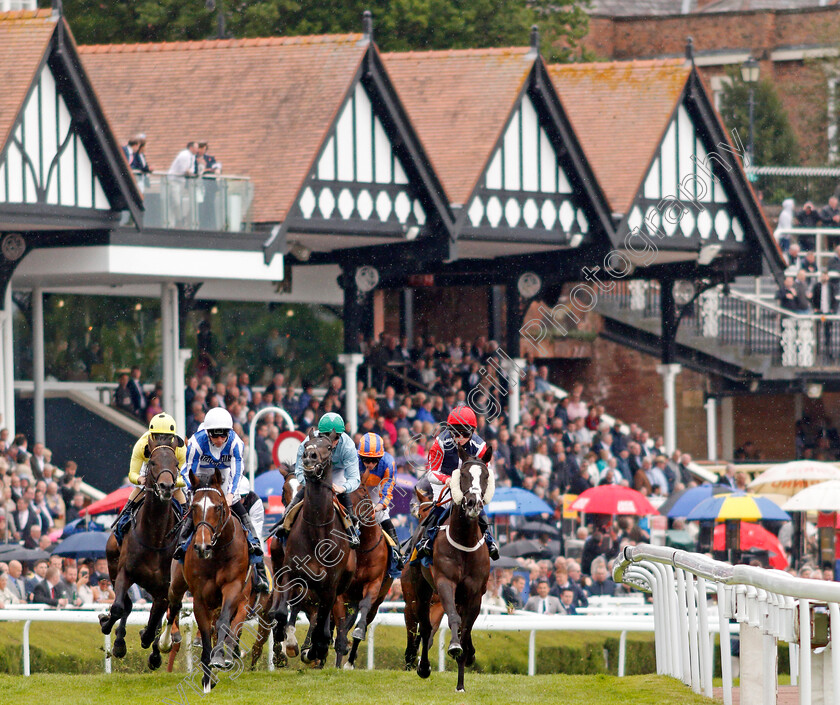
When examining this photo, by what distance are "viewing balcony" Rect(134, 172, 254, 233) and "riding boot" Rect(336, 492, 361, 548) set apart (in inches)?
436

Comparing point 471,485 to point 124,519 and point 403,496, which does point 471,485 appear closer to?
point 124,519

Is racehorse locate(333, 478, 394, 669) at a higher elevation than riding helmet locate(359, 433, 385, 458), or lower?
lower

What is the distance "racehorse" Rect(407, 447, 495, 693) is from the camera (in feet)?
38.5

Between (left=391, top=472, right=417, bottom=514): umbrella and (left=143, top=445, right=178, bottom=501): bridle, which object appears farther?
(left=391, top=472, right=417, bottom=514): umbrella

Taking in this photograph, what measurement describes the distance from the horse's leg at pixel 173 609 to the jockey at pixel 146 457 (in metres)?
0.62

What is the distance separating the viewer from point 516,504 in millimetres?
21188

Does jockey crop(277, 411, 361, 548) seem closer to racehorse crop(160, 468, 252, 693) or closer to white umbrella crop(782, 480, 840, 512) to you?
racehorse crop(160, 468, 252, 693)

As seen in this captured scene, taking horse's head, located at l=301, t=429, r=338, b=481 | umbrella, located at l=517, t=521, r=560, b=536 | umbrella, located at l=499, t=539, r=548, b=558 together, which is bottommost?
umbrella, located at l=499, t=539, r=548, b=558

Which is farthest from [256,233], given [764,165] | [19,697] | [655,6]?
[655,6]

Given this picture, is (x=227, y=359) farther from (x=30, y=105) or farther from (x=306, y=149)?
(x=30, y=105)

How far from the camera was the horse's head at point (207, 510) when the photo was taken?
461 inches

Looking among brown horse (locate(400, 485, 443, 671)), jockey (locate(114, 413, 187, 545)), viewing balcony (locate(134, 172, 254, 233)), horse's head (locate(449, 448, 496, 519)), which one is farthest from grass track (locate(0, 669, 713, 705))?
viewing balcony (locate(134, 172, 254, 233))

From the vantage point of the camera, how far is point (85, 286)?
27125 mm

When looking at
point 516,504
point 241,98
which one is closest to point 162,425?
point 516,504
